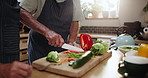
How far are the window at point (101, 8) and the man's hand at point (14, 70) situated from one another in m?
3.56

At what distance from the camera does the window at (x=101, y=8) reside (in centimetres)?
391

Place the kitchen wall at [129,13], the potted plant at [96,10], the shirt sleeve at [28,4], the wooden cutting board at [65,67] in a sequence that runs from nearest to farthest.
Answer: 1. the wooden cutting board at [65,67]
2. the shirt sleeve at [28,4]
3. the kitchen wall at [129,13]
4. the potted plant at [96,10]

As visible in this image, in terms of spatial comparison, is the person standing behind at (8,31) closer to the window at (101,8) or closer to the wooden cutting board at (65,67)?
the wooden cutting board at (65,67)

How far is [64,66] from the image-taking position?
957 millimetres

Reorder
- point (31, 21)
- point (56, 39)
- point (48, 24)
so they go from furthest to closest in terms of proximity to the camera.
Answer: point (48, 24), point (31, 21), point (56, 39)

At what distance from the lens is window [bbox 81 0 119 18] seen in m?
3.91

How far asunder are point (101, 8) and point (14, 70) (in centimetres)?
372

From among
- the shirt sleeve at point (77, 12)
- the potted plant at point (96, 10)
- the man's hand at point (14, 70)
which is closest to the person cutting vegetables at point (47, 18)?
the shirt sleeve at point (77, 12)

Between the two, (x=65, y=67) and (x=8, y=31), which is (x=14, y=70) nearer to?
(x=65, y=67)

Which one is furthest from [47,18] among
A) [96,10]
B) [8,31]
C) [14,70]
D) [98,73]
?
[96,10]

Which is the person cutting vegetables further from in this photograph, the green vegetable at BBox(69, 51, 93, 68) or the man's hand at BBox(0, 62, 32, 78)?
the man's hand at BBox(0, 62, 32, 78)

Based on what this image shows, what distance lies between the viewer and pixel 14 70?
0.60m

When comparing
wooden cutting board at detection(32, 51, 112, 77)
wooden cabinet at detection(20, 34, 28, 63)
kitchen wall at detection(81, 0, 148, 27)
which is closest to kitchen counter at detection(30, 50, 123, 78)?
wooden cutting board at detection(32, 51, 112, 77)

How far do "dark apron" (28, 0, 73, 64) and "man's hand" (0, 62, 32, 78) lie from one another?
2.99 ft
